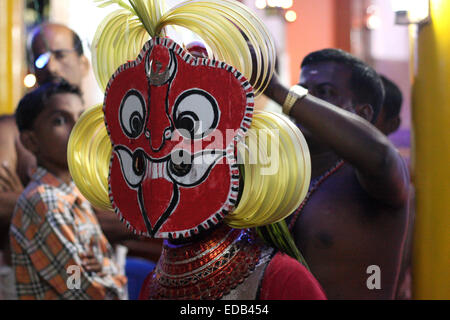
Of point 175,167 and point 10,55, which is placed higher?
point 10,55

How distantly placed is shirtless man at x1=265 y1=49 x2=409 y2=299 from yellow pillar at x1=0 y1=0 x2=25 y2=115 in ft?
5.75

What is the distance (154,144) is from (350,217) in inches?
22.6

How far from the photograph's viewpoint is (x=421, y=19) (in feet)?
4.98

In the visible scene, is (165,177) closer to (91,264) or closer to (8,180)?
(91,264)

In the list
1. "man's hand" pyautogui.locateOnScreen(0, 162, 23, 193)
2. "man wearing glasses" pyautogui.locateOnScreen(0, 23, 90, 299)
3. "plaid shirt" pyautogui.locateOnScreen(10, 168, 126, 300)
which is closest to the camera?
"plaid shirt" pyautogui.locateOnScreen(10, 168, 126, 300)

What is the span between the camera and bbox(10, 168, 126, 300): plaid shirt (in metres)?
1.68

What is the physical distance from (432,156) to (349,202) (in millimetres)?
333

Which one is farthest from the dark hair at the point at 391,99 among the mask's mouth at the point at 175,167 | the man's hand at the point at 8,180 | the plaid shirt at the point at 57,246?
the man's hand at the point at 8,180

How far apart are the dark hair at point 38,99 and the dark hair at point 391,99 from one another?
102 cm

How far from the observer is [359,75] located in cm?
144

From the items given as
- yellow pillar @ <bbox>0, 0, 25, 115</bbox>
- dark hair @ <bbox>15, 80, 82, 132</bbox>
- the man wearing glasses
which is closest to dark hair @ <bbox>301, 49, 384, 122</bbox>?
dark hair @ <bbox>15, 80, 82, 132</bbox>

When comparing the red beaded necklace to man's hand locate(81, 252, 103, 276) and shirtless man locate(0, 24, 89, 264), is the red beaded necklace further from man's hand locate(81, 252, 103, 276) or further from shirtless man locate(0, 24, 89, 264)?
shirtless man locate(0, 24, 89, 264)

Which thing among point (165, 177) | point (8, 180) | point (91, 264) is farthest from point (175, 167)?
point (8, 180)
